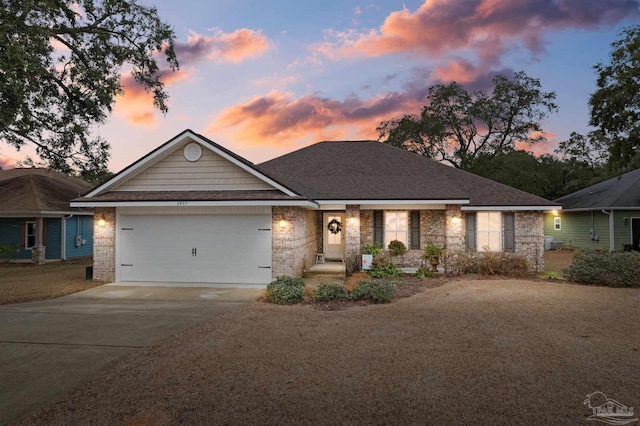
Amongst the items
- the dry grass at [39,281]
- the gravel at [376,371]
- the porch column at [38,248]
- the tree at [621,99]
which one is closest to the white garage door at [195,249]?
the dry grass at [39,281]

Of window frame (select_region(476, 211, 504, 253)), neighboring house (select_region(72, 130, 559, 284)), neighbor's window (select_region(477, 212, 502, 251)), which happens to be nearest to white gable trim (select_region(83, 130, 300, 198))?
neighboring house (select_region(72, 130, 559, 284))

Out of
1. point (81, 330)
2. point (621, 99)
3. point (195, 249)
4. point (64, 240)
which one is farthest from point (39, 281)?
point (621, 99)

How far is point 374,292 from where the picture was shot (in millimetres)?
10039

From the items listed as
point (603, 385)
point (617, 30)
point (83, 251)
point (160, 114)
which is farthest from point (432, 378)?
point (83, 251)

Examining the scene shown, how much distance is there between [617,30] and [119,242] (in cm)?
2505

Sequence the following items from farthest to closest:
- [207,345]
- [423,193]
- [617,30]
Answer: [617,30] → [423,193] → [207,345]

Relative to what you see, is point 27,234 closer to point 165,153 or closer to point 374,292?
point 165,153

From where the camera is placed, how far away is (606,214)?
23562mm

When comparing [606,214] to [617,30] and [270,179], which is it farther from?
[270,179]

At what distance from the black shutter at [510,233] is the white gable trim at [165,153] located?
9444 mm

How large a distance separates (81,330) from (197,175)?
706cm

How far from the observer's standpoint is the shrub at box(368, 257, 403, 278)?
14.4 m

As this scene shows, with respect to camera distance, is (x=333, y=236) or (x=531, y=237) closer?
(x=531, y=237)

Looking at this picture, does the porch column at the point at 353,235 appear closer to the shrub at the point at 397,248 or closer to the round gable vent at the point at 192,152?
the shrub at the point at 397,248
